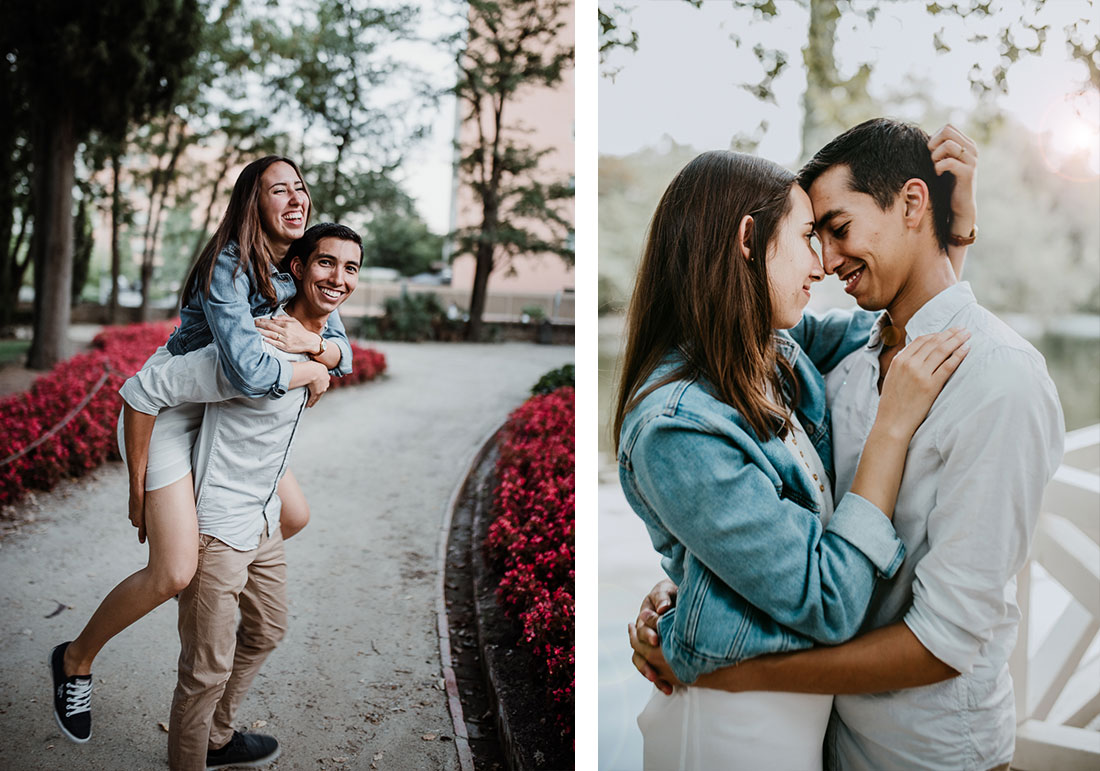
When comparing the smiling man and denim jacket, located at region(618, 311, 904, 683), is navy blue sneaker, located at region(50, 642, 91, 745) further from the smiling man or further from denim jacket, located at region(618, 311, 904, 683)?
denim jacket, located at region(618, 311, 904, 683)

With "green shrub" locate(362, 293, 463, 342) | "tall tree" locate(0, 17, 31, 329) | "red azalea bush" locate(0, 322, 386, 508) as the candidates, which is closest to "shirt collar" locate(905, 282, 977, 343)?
"green shrub" locate(362, 293, 463, 342)

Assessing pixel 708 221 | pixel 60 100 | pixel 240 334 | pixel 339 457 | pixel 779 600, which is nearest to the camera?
pixel 779 600

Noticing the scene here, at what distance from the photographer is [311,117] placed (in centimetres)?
249

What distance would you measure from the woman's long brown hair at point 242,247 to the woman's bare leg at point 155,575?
0.50m

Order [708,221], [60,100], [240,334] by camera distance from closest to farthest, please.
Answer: [708,221] < [240,334] < [60,100]

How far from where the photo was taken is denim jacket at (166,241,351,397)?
1.98m

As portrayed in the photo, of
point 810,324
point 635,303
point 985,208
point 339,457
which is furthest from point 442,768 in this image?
point 985,208

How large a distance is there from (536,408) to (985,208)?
1532mm

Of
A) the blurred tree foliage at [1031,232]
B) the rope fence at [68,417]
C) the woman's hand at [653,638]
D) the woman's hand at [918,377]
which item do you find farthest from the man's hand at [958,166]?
the rope fence at [68,417]

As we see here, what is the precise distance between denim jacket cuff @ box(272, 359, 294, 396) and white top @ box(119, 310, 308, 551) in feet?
0.13

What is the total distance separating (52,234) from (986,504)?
256cm

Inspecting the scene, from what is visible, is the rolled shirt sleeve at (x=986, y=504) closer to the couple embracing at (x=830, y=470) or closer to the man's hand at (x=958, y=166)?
the couple embracing at (x=830, y=470)

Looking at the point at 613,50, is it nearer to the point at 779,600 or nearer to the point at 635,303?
the point at 635,303

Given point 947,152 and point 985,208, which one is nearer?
point 947,152
